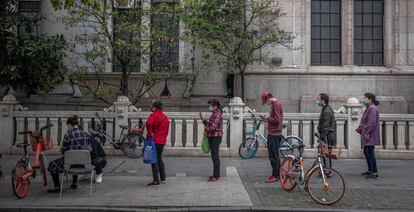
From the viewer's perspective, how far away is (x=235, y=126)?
16188 mm

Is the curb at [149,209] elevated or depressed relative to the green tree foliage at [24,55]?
depressed

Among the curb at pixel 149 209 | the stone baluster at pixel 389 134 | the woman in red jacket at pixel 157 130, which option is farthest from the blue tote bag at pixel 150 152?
the stone baluster at pixel 389 134

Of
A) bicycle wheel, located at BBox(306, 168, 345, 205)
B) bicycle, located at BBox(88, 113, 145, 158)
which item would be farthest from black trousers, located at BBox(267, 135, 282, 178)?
bicycle, located at BBox(88, 113, 145, 158)

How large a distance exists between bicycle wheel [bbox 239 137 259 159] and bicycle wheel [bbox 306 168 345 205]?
21.1 feet

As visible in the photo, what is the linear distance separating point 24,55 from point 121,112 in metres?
5.54

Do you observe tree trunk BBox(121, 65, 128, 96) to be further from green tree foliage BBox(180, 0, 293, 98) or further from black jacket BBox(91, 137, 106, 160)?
black jacket BBox(91, 137, 106, 160)

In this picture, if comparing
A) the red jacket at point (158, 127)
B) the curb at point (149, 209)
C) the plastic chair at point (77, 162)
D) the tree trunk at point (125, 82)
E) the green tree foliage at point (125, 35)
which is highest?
the green tree foliage at point (125, 35)

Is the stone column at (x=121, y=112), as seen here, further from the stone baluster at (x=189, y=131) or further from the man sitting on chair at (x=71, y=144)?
the man sitting on chair at (x=71, y=144)

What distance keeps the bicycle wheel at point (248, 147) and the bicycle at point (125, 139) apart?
303 cm

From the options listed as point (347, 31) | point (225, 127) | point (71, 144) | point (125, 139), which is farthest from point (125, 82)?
point (347, 31)

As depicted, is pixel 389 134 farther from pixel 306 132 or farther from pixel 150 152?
pixel 150 152

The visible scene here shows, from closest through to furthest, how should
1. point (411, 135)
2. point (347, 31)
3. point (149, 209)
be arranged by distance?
point (149, 209), point (411, 135), point (347, 31)

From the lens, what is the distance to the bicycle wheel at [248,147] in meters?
15.9

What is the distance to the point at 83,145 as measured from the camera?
10383mm
